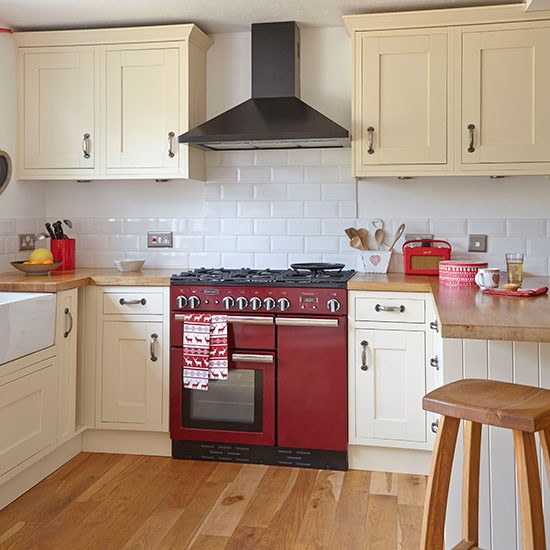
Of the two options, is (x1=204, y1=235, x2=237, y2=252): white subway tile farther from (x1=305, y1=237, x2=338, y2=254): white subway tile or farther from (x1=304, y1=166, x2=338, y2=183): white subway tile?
(x1=304, y1=166, x2=338, y2=183): white subway tile

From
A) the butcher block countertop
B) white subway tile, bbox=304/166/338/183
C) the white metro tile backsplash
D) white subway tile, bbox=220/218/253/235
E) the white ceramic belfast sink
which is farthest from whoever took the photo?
white subway tile, bbox=220/218/253/235

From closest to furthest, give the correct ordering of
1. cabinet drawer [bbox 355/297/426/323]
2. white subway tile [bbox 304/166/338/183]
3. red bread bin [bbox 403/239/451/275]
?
cabinet drawer [bbox 355/297/426/323], red bread bin [bbox 403/239/451/275], white subway tile [bbox 304/166/338/183]

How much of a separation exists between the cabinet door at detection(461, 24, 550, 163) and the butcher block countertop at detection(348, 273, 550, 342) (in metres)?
0.70

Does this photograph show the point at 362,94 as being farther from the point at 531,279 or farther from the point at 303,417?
the point at 303,417

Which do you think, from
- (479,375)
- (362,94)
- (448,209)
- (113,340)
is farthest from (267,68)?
(479,375)

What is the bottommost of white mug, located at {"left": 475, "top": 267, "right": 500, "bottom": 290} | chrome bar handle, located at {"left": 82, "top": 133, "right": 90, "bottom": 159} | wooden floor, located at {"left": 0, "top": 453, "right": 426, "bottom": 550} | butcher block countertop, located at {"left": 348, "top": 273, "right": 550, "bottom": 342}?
wooden floor, located at {"left": 0, "top": 453, "right": 426, "bottom": 550}

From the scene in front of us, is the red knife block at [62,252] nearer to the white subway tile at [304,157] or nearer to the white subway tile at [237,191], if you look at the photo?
the white subway tile at [237,191]

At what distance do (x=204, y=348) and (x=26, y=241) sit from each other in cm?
140

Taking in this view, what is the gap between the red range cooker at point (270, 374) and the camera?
3254mm

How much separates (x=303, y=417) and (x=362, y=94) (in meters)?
1.69

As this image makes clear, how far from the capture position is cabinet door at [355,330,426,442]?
319 cm

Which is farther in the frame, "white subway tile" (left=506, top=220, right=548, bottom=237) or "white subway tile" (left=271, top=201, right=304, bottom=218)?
"white subway tile" (left=271, top=201, right=304, bottom=218)

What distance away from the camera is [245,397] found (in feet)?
11.0

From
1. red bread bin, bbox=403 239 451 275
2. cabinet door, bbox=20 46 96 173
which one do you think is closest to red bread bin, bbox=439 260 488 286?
red bread bin, bbox=403 239 451 275
